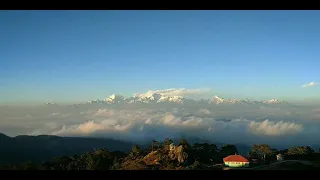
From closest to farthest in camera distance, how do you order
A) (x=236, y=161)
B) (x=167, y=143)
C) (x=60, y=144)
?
(x=236, y=161) → (x=167, y=143) → (x=60, y=144)

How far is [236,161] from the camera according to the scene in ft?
9.61

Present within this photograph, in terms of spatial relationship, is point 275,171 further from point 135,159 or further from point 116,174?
point 135,159

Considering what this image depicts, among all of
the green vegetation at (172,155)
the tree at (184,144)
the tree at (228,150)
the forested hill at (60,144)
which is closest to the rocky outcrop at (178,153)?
the green vegetation at (172,155)

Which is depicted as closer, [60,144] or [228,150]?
[228,150]

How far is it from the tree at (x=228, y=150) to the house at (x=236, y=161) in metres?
0.17

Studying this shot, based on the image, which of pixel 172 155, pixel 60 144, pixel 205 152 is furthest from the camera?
pixel 60 144

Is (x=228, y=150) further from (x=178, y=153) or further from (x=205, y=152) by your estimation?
(x=178, y=153)

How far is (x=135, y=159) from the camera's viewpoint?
3.40 m

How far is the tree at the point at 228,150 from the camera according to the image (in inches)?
140

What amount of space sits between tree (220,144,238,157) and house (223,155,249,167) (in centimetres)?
17

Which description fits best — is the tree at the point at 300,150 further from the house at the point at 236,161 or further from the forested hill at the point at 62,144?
the house at the point at 236,161

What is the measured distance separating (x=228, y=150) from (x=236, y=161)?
78cm

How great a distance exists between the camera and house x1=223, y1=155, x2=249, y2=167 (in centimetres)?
273

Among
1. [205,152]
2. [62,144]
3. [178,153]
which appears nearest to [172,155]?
→ [178,153]
